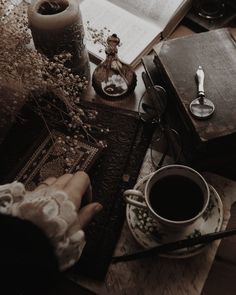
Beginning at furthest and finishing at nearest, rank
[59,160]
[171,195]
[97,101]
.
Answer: [97,101] → [59,160] → [171,195]

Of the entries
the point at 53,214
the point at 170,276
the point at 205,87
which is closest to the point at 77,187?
the point at 53,214

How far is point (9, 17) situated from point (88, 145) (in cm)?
30

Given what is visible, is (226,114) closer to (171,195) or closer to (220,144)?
(220,144)

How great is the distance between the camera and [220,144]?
81cm

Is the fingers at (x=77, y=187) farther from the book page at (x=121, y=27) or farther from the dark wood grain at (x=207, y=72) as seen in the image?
the book page at (x=121, y=27)

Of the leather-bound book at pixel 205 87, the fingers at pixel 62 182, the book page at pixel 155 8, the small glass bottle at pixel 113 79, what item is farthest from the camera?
the book page at pixel 155 8

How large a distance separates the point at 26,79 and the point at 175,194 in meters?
0.35

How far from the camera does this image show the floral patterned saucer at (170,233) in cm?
74

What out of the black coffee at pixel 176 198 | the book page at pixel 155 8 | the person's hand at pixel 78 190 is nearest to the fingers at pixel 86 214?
the person's hand at pixel 78 190

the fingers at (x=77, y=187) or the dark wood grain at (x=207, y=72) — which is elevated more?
the dark wood grain at (x=207, y=72)

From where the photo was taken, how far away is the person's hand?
0.68 metres

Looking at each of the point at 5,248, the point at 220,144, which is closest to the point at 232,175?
the point at 220,144

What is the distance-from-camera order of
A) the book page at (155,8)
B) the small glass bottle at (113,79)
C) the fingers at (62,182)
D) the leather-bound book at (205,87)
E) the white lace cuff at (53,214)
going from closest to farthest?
the white lace cuff at (53,214) → the fingers at (62,182) → the leather-bound book at (205,87) → the small glass bottle at (113,79) → the book page at (155,8)

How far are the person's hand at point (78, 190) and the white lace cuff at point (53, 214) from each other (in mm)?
40
